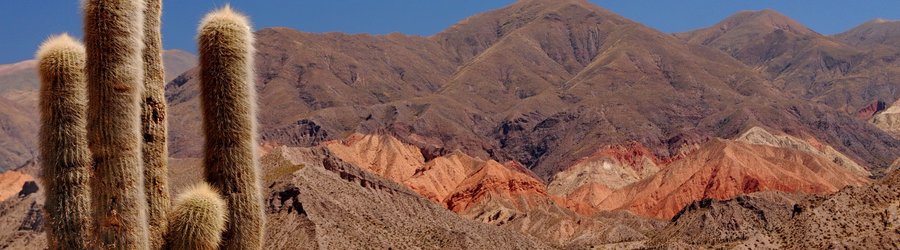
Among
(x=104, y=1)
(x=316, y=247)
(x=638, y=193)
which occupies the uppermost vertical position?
(x=104, y=1)

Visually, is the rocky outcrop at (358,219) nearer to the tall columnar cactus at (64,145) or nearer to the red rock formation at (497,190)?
the red rock formation at (497,190)

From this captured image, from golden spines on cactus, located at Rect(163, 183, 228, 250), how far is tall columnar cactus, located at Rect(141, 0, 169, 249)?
0.69 feet

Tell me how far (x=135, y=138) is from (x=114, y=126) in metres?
0.30

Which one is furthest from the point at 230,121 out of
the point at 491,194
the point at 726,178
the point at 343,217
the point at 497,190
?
the point at 726,178

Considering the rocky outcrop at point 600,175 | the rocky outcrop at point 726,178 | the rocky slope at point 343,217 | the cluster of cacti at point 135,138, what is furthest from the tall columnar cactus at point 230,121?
the rocky outcrop at point 600,175

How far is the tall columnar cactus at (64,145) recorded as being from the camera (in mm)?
Result: 13344

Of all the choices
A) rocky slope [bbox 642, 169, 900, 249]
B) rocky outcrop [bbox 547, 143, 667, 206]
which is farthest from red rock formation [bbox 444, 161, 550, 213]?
rocky slope [bbox 642, 169, 900, 249]

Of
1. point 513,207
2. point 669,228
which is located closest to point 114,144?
point 669,228

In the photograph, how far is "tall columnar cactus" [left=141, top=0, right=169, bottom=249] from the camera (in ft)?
46.6

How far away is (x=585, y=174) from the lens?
187625mm

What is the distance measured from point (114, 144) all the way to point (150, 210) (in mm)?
1430

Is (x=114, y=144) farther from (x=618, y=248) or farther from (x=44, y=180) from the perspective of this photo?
(x=618, y=248)

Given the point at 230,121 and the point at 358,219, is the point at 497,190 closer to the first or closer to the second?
the point at 358,219

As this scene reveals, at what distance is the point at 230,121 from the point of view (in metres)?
15.0
